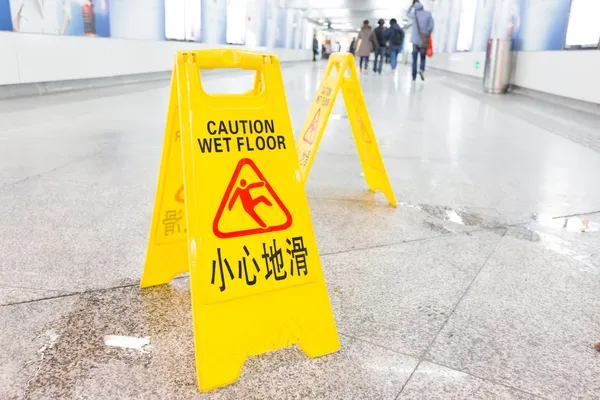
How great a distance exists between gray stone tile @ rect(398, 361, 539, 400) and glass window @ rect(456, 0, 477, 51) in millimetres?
16451

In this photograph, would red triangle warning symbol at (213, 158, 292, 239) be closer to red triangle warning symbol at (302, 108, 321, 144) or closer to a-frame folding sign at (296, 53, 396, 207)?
a-frame folding sign at (296, 53, 396, 207)

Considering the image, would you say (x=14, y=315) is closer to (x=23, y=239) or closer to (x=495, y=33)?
(x=23, y=239)

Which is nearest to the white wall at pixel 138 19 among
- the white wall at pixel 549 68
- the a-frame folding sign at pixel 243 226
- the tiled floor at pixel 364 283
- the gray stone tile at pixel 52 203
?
the tiled floor at pixel 364 283

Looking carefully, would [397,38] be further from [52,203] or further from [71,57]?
[52,203]

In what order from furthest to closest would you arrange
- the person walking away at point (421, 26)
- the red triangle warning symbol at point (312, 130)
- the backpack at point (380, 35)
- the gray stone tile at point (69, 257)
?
1. the backpack at point (380, 35)
2. the person walking away at point (421, 26)
3. the red triangle warning symbol at point (312, 130)
4. the gray stone tile at point (69, 257)

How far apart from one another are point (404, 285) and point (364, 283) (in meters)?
0.17

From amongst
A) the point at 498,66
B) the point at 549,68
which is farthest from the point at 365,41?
the point at 549,68

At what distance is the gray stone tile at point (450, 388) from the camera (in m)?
1.33

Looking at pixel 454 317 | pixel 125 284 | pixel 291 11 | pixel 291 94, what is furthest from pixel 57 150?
pixel 291 11

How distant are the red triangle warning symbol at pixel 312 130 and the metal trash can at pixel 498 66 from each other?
918 cm

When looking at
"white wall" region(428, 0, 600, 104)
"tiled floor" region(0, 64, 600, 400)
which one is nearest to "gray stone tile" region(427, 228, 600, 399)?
"tiled floor" region(0, 64, 600, 400)

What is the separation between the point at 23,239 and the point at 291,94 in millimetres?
7921

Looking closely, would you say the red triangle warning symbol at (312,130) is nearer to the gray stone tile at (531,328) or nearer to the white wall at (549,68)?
the gray stone tile at (531,328)

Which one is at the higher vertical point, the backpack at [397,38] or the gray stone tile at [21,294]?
the backpack at [397,38]
